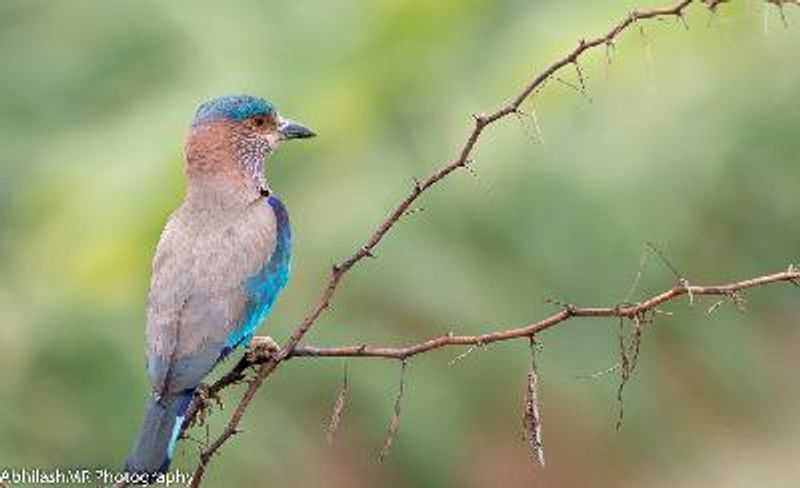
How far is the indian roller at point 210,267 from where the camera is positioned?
3.95 m

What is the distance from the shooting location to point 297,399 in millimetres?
7707

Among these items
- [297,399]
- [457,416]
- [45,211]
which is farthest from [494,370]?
[45,211]

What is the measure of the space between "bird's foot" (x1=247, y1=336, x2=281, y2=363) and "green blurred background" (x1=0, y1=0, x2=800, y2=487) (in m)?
2.85

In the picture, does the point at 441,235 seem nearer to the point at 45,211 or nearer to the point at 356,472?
the point at 356,472

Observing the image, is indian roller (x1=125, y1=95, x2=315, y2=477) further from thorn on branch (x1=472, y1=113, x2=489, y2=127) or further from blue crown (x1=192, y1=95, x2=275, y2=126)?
thorn on branch (x1=472, y1=113, x2=489, y2=127)

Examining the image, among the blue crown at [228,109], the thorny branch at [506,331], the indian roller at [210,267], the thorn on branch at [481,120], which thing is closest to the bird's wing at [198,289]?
the indian roller at [210,267]

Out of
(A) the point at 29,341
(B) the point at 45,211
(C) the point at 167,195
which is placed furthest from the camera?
(B) the point at 45,211

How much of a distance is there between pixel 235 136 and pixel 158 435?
117 cm

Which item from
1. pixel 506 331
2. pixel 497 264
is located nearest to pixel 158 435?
pixel 506 331

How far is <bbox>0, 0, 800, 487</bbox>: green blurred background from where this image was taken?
7.45 m

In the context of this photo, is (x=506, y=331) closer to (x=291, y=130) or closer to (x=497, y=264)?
(x=291, y=130)

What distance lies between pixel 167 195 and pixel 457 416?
1382 millimetres

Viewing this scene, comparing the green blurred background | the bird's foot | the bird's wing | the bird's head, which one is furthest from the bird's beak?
the green blurred background

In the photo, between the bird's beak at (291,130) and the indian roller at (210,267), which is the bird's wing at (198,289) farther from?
the bird's beak at (291,130)
